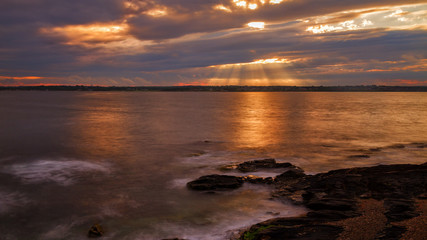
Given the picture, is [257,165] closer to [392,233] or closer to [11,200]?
[392,233]

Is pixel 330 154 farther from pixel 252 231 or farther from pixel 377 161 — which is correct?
pixel 252 231

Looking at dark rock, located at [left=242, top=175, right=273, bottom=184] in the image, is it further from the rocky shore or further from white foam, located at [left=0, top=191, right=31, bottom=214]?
white foam, located at [left=0, top=191, right=31, bottom=214]

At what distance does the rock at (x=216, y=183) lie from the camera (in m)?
15.2

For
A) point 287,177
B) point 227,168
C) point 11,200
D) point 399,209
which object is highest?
point 399,209

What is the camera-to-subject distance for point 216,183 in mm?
15438

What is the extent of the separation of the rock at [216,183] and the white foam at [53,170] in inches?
287

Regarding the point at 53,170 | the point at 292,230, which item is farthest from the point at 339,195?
the point at 53,170

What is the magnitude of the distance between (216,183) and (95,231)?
20.7 feet

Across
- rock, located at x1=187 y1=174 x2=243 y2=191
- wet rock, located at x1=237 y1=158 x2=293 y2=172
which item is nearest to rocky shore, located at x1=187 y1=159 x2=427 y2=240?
rock, located at x1=187 y1=174 x2=243 y2=191

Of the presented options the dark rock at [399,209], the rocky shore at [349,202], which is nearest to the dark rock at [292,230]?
the rocky shore at [349,202]

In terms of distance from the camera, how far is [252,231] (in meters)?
10.0

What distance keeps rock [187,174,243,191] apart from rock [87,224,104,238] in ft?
18.1

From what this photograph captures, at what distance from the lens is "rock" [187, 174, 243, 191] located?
15.2 metres

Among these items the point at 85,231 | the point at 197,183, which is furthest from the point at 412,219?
the point at 85,231
